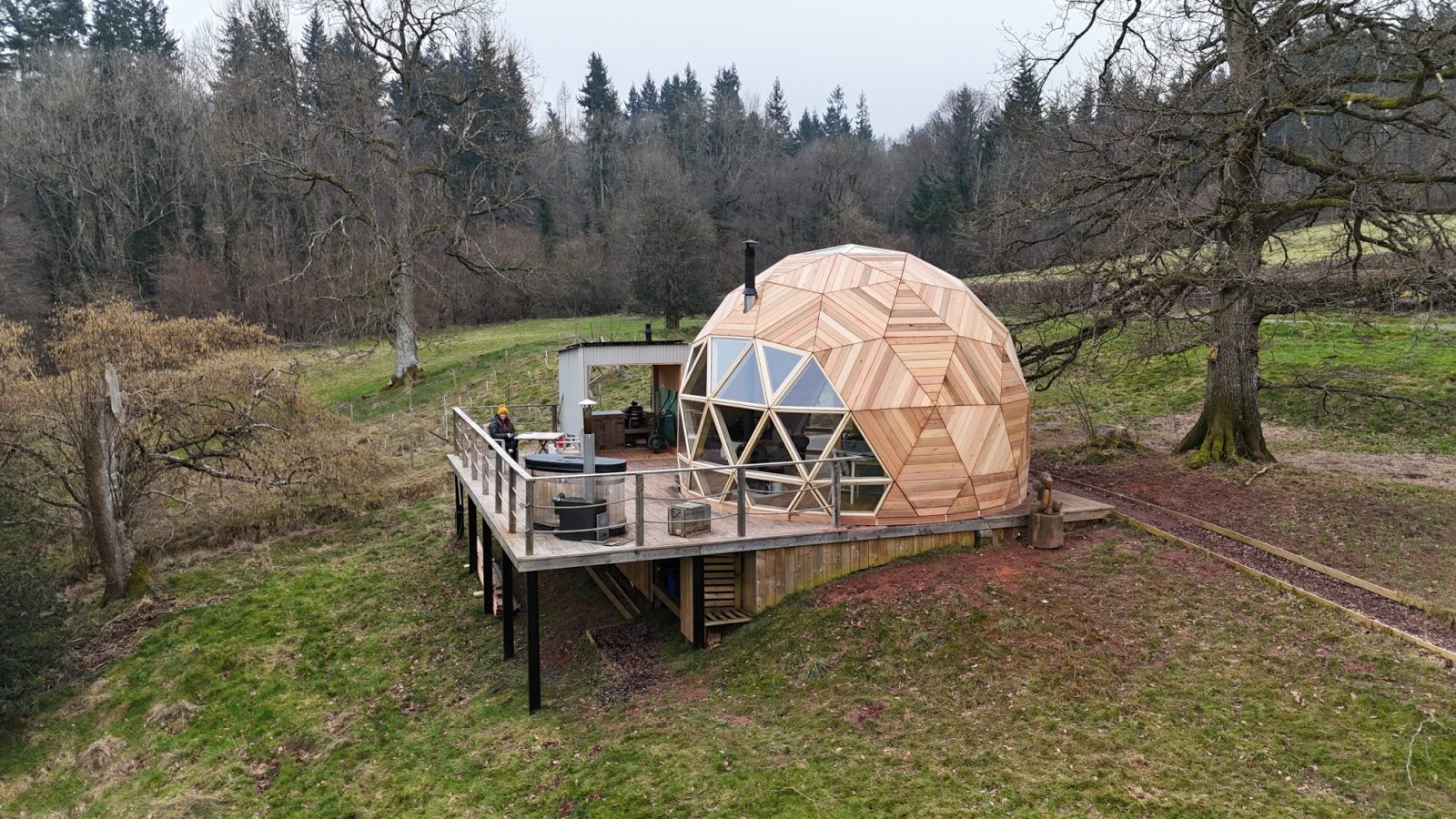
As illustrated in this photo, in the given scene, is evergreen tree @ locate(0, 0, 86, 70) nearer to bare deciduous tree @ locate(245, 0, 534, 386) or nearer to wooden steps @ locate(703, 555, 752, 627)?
bare deciduous tree @ locate(245, 0, 534, 386)

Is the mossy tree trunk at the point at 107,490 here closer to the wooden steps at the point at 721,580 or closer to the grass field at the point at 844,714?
the grass field at the point at 844,714

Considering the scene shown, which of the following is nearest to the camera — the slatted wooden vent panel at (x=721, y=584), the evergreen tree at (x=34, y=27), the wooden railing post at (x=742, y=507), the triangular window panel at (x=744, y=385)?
the wooden railing post at (x=742, y=507)

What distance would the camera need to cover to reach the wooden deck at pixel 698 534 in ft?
29.2

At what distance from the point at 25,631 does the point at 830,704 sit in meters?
10.8

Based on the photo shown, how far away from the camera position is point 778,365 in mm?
10719

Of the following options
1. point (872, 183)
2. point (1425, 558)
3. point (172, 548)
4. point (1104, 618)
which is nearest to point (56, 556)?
point (172, 548)

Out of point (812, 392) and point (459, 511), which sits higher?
point (812, 392)

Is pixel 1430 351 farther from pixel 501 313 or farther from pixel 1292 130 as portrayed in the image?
pixel 501 313

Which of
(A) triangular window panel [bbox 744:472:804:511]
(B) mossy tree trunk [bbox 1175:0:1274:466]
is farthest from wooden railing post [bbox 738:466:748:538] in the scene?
(B) mossy tree trunk [bbox 1175:0:1274:466]

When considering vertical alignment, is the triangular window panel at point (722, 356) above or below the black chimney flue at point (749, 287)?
below

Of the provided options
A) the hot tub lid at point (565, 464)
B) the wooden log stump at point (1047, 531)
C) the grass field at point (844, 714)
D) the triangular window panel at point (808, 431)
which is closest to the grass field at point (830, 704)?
the grass field at point (844, 714)

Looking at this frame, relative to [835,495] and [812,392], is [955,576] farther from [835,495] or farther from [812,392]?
[812,392]

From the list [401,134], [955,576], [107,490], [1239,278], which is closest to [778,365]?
[955,576]

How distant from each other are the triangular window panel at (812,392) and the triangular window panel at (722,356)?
111cm
